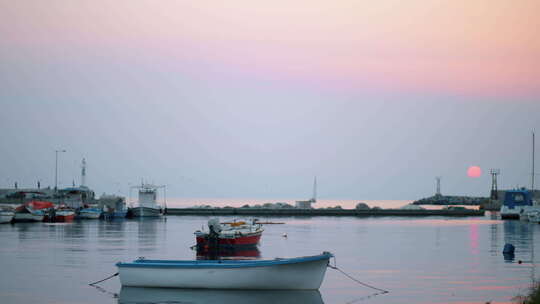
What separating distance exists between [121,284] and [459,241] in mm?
37233

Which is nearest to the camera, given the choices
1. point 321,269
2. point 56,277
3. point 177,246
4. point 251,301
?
point 251,301

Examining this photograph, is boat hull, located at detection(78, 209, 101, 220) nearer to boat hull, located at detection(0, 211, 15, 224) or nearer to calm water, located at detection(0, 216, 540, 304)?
boat hull, located at detection(0, 211, 15, 224)

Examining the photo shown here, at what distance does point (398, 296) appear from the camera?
28.1 meters

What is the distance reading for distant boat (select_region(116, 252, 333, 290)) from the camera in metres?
27.5

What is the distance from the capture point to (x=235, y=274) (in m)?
27.6

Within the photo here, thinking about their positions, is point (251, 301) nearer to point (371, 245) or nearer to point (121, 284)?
point (121, 284)

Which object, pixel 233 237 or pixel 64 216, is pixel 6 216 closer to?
pixel 64 216

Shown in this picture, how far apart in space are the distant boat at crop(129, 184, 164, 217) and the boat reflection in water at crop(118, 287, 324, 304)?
76.5 m

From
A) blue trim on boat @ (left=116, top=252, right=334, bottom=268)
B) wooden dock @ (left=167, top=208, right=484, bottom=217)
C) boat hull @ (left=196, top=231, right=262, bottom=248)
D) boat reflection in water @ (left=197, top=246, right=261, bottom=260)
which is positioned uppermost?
blue trim on boat @ (left=116, top=252, right=334, bottom=268)

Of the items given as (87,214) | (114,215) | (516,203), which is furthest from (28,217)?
(516,203)

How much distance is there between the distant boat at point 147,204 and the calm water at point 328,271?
41.4m

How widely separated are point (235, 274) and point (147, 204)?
7994 centimetres

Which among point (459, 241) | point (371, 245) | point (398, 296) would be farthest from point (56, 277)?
point (459, 241)

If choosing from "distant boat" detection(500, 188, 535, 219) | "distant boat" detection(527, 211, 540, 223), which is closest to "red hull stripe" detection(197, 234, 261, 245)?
"distant boat" detection(527, 211, 540, 223)
